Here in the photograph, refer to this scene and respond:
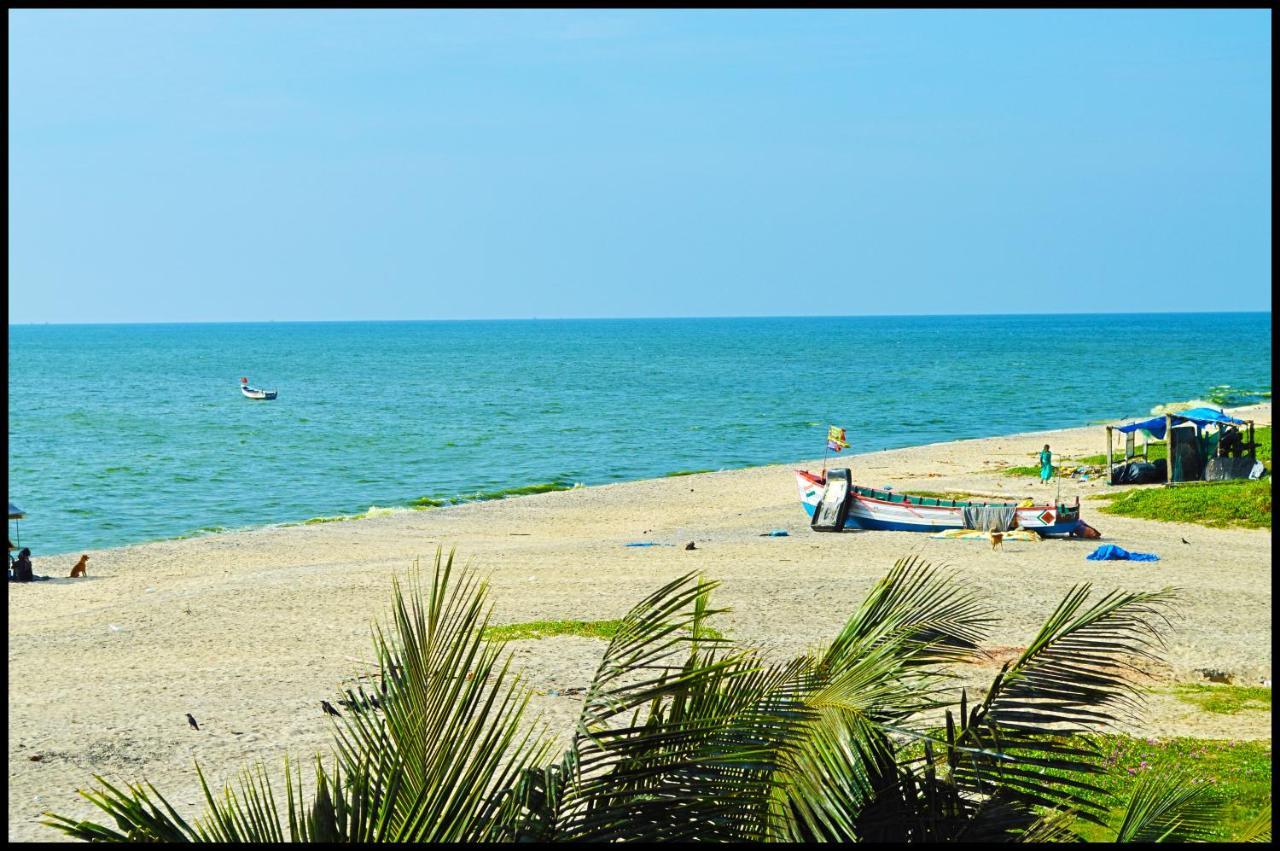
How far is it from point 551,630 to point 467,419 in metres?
56.2

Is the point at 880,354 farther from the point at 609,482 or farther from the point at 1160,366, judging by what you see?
the point at 609,482

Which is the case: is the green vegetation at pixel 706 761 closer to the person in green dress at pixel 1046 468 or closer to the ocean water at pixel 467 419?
the ocean water at pixel 467 419

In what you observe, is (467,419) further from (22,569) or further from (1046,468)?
(22,569)

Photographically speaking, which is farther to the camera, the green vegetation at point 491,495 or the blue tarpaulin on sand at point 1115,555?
the green vegetation at point 491,495

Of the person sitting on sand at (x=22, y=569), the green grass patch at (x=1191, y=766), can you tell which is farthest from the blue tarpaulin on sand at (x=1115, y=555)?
the person sitting on sand at (x=22, y=569)

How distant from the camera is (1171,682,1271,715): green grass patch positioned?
12.8 m

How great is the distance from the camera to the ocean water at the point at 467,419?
141 feet

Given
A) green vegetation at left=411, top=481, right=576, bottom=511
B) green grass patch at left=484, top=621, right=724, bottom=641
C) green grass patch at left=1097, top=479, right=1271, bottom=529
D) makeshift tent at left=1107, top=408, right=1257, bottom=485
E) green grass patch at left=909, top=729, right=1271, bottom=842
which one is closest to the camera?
green grass patch at left=909, top=729, right=1271, bottom=842

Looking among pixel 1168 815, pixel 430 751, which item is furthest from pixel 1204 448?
pixel 430 751

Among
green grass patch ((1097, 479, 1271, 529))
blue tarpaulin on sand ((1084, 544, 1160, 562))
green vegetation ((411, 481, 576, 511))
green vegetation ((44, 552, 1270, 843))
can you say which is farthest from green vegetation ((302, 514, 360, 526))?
green vegetation ((44, 552, 1270, 843))

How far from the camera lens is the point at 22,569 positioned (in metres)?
24.0

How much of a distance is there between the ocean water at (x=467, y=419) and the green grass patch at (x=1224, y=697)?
27895 mm

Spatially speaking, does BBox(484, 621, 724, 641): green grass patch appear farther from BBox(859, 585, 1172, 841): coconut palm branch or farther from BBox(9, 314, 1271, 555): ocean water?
BBox(9, 314, 1271, 555): ocean water

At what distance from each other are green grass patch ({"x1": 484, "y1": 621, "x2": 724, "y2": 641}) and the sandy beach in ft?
1.05
